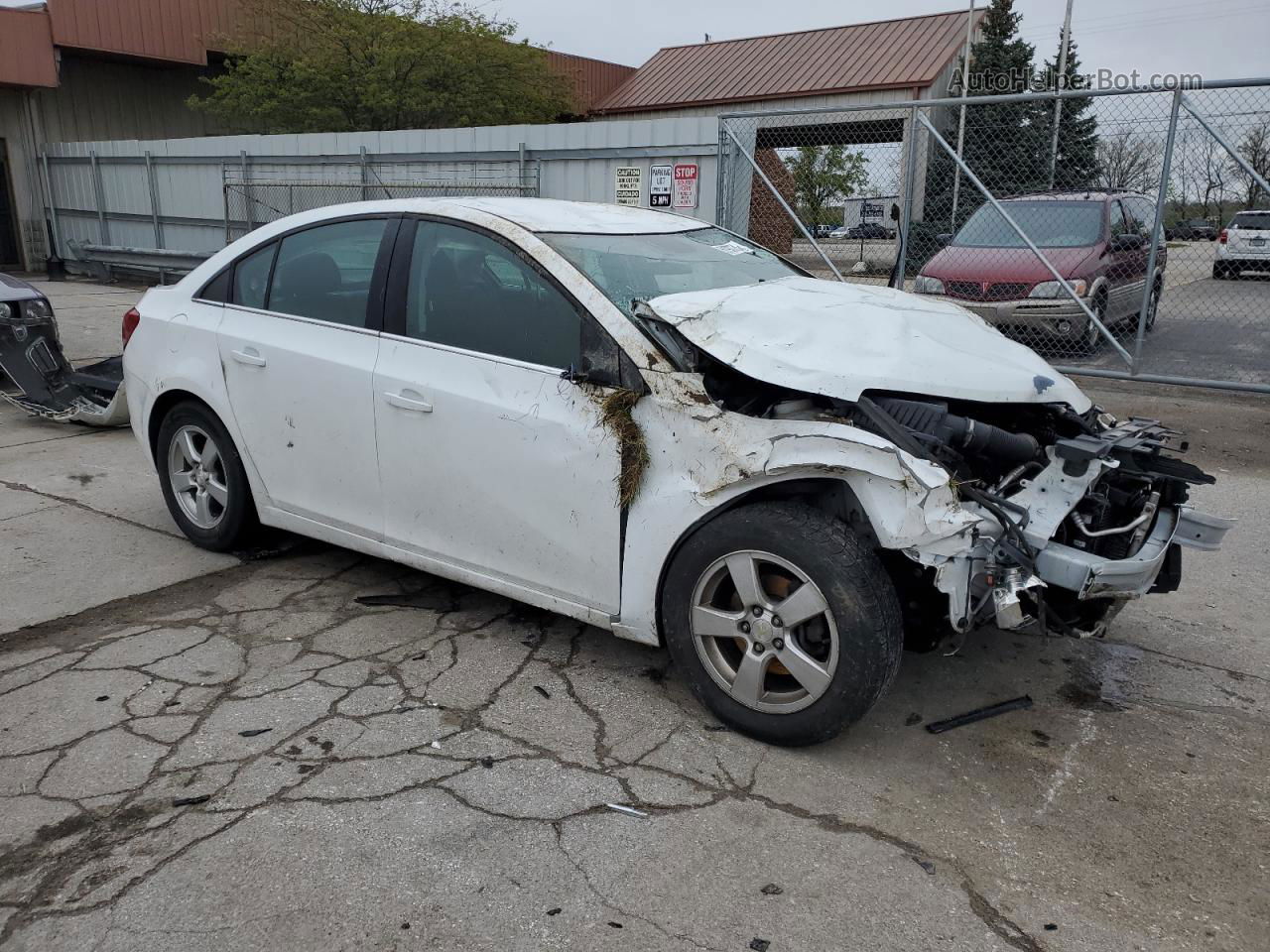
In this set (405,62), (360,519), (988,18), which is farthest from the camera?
(988,18)

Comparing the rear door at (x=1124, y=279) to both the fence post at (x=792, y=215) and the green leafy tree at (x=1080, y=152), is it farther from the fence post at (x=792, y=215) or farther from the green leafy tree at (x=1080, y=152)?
the fence post at (x=792, y=215)

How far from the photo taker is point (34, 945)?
2.33m

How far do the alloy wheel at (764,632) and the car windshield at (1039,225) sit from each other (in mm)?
7770

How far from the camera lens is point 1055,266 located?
949 cm

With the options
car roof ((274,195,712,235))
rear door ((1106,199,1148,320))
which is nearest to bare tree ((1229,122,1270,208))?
rear door ((1106,199,1148,320))

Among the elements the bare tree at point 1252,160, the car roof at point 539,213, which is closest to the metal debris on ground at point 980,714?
the car roof at point 539,213

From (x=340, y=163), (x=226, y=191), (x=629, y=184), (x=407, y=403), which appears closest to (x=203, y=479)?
(x=407, y=403)

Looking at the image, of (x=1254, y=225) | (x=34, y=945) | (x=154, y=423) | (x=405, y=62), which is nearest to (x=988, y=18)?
(x=405, y=62)

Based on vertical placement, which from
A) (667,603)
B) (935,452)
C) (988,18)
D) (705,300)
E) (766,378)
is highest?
(988,18)

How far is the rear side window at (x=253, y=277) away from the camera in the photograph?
14.7 feet

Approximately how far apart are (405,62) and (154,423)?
59.3 ft

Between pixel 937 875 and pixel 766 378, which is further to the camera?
pixel 766 378

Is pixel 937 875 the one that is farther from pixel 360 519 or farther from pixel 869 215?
pixel 869 215

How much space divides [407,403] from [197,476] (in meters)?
1.63
